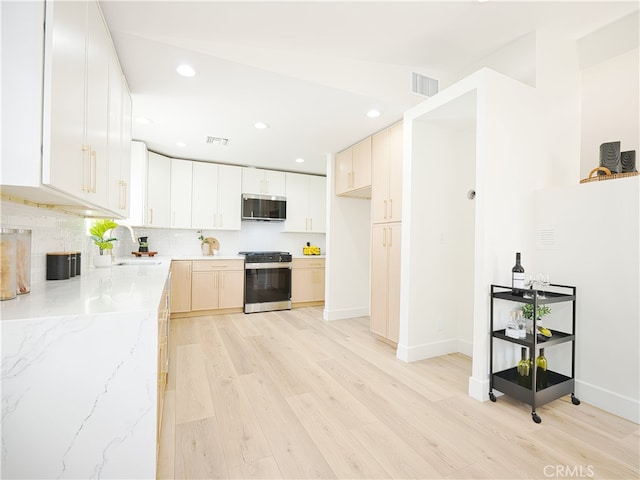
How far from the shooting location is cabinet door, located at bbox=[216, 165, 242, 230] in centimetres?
494

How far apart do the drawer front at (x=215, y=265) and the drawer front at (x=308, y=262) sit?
85cm

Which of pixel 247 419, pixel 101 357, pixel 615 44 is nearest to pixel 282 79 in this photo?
pixel 101 357

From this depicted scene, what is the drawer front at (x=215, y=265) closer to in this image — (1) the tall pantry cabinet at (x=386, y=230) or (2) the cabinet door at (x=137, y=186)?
(2) the cabinet door at (x=137, y=186)

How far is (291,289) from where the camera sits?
16.4ft

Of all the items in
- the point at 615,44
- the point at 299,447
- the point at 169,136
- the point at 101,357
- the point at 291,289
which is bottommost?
the point at 299,447

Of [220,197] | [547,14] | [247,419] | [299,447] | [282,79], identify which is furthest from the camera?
[220,197]

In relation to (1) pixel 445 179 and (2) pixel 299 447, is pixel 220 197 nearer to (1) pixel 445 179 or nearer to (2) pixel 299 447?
(1) pixel 445 179

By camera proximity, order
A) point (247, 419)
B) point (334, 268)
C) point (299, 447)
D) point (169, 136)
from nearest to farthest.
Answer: point (299, 447), point (247, 419), point (169, 136), point (334, 268)

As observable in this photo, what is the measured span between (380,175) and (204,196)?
2.79 metres

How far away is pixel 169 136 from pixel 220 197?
132 centimetres

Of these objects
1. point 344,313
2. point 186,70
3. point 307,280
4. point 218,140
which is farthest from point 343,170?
point 186,70

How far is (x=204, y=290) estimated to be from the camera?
14.8 feet

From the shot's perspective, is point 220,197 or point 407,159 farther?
point 220,197

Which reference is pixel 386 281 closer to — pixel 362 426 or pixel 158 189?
pixel 362 426
